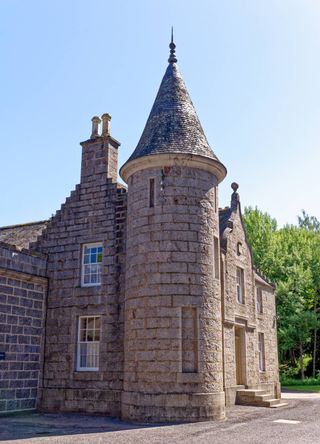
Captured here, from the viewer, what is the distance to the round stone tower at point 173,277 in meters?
13.5

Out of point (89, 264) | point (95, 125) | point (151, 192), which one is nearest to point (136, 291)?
point (151, 192)

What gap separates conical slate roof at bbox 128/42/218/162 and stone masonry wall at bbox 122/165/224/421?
69 centimetres

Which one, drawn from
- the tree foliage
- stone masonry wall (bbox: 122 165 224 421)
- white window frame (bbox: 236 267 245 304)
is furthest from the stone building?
the tree foliage

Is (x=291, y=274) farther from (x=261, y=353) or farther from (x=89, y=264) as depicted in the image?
(x=89, y=264)

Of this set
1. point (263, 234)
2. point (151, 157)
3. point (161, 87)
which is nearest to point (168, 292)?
point (151, 157)

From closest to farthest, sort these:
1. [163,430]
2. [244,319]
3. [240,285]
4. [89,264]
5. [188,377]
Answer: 1. [163,430]
2. [188,377]
3. [89,264]
4. [244,319]
5. [240,285]

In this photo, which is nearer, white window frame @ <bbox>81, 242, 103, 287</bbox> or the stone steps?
white window frame @ <bbox>81, 242, 103, 287</bbox>

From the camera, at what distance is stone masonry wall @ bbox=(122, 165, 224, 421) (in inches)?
531

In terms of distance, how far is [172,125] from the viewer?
15914 mm

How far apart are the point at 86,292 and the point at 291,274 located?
850 inches

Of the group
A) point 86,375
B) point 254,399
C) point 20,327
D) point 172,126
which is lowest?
point 254,399

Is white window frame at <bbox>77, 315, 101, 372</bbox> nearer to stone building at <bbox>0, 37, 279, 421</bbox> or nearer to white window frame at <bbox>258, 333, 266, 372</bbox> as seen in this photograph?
stone building at <bbox>0, 37, 279, 421</bbox>

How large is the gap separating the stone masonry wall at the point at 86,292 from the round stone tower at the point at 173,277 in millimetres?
1273

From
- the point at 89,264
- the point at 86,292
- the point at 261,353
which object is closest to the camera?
the point at 86,292
